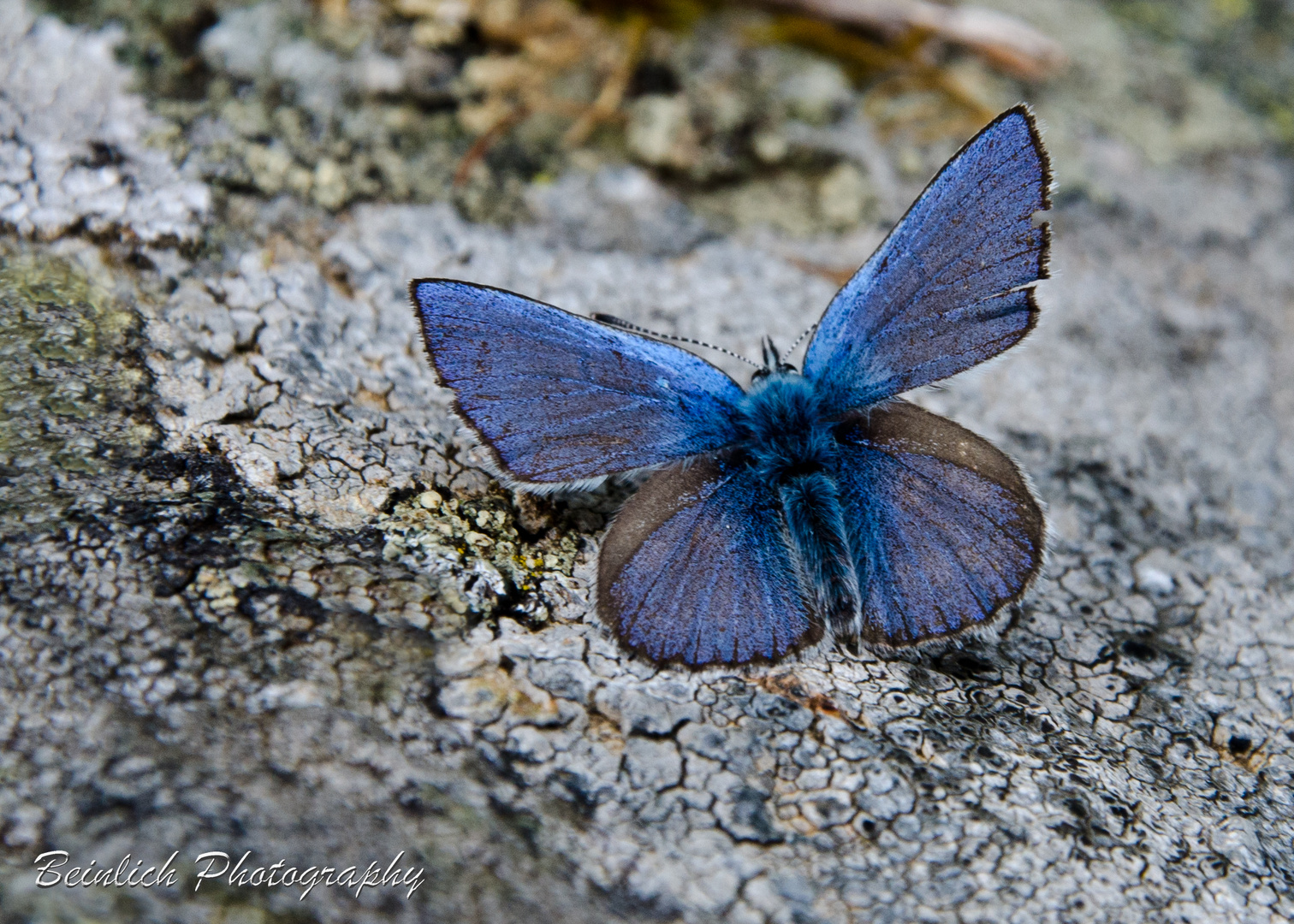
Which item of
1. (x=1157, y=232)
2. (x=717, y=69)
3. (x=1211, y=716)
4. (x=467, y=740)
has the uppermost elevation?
(x=717, y=69)

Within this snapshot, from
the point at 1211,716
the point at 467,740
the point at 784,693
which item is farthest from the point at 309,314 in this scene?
the point at 1211,716

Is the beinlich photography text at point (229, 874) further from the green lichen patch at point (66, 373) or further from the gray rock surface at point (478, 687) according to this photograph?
the green lichen patch at point (66, 373)

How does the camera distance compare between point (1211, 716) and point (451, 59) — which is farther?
point (451, 59)

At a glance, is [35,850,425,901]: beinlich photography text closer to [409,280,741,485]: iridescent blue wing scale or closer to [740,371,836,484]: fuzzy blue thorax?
[409,280,741,485]: iridescent blue wing scale

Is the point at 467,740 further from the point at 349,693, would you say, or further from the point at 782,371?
the point at 782,371

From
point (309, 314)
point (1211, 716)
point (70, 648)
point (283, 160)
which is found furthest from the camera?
point (283, 160)

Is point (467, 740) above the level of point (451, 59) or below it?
below

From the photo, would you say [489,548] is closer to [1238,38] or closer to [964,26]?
[964,26]
